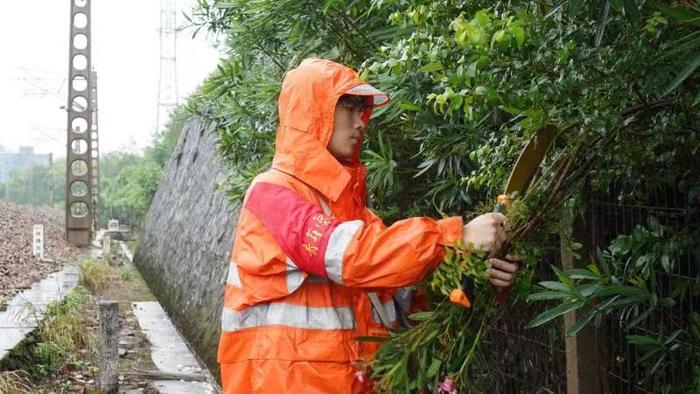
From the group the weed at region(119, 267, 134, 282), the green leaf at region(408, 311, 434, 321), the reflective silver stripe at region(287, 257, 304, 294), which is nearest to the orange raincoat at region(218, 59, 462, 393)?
the reflective silver stripe at region(287, 257, 304, 294)

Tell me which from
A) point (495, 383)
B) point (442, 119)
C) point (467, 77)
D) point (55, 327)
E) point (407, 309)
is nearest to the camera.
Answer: point (467, 77)

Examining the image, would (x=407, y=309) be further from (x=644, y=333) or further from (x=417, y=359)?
(x=644, y=333)

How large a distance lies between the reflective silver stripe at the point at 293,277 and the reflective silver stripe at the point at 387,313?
0.33 metres

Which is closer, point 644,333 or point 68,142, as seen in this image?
point 644,333

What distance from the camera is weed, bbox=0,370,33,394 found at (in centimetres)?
572

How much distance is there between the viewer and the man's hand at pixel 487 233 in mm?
2422

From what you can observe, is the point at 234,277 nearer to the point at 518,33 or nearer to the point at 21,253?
the point at 518,33

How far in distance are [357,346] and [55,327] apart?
583 centimetres

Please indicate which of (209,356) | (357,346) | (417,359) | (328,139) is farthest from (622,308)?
(209,356)

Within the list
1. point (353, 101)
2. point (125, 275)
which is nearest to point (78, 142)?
A: point (125, 275)

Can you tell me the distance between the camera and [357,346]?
2.85 meters

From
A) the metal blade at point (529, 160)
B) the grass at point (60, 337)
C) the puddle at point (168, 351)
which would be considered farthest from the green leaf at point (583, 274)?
the grass at point (60, 337)

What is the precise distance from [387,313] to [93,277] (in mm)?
11040

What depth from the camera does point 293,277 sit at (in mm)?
2748
